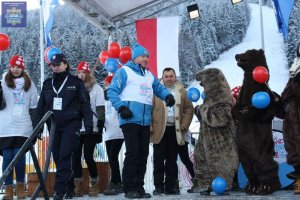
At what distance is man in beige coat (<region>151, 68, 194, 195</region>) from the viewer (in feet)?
18.3

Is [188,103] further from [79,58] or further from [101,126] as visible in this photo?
[79,58]

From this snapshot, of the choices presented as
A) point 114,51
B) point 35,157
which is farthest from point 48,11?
point 35,157

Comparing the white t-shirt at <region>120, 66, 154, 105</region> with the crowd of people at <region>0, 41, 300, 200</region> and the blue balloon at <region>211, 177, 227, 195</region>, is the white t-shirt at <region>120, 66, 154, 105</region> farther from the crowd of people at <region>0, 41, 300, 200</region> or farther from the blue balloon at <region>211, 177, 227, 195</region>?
the blue balloon at <region>211, 177, 227, 195</region>

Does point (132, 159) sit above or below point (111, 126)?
below

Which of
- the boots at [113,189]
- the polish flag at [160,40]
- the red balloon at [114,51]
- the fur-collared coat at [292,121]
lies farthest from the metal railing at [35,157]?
the polish flag at [160,40]

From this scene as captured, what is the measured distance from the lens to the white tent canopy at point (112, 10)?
334 inches

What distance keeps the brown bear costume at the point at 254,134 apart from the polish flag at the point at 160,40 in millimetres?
3018

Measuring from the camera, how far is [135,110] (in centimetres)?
493

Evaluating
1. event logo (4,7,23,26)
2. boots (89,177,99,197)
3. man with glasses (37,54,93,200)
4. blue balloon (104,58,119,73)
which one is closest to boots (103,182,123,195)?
boots (89,177,99,197)

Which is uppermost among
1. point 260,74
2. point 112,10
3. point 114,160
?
point 112,10

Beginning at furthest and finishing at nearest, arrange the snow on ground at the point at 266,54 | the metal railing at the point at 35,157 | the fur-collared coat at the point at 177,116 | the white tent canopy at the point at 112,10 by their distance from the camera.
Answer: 1. the snow on ground at the point at 266,54
2. the white tent canopy at the point at 112,10
3. the fur-collared coat at the point at 177,116
4. the metal railing at the point at 35,157

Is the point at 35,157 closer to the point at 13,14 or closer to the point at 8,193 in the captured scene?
the point at 8,193

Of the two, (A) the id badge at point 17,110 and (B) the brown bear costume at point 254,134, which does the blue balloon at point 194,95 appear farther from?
(A) the id badge at point 17,110

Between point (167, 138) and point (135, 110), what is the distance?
0.94 metres
